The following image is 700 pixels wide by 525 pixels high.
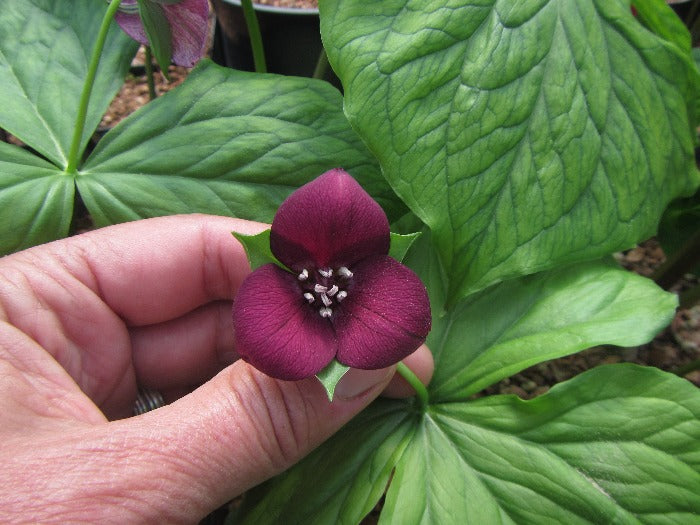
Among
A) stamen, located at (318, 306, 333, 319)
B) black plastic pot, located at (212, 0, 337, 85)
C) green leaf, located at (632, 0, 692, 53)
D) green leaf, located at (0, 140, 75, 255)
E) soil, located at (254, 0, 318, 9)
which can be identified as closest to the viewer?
stamen, located at (318, 306, 333, 319)

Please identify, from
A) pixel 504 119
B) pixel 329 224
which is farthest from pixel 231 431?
Result: pixel 504 119

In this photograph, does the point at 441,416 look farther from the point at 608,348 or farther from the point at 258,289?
the point at 608,348

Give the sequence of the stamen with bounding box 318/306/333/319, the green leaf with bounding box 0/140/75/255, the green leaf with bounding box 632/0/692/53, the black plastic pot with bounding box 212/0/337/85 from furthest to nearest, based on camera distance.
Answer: the black plastic pot with bounding box 212/0/337/85 < the green leaf with bounding box 0/140/75/255 < the green leaf with bounding box 632/0/692/53 < the stamen with bounding box 318/306/333/319

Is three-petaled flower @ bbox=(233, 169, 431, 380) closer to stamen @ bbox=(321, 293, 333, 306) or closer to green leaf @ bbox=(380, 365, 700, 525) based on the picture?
stamen @ bbox=(321, 293, 333, 306)

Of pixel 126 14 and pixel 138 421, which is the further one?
pixel 126 14

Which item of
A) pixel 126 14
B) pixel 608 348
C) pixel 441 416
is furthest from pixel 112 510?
pixel 608 348

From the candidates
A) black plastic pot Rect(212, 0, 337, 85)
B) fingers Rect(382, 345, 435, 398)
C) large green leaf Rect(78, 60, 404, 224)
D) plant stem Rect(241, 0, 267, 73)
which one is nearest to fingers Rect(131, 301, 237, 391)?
large green leaf Rect(78, 60, 404, 224)

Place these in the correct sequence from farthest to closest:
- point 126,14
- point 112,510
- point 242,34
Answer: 1. point 242,34
2. point 126,14
3. point 112,510

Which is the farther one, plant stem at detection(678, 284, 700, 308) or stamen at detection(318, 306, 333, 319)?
plant stem at detection(678, 284, 700, 308)
